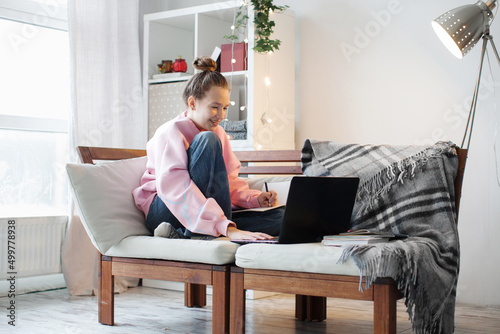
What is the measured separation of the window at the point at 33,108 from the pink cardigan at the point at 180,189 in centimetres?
116

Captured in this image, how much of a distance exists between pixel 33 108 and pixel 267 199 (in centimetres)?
167

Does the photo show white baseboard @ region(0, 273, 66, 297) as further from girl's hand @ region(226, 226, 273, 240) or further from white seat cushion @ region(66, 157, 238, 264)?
girl's hand @ region(226, 226, 273, 240)

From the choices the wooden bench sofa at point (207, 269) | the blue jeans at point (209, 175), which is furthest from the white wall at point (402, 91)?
the blue jeans at point (209, 175)

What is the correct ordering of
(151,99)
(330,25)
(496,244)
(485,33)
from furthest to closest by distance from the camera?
1. (151,99)
2. (330,25)
3. (496,244)
4. (485,33)

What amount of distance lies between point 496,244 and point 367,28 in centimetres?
132

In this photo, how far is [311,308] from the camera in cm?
250

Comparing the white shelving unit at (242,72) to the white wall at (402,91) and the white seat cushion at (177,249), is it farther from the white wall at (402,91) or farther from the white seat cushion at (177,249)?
the white seat cushion at (177,249)

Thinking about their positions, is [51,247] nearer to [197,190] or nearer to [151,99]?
[151,99]

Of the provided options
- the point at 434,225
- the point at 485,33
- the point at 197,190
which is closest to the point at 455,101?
the point at 485,33

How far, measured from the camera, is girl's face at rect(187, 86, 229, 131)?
237 cm

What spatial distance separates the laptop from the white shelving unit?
1261mm

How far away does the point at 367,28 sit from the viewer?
10.8ft

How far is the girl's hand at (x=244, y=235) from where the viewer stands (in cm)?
200

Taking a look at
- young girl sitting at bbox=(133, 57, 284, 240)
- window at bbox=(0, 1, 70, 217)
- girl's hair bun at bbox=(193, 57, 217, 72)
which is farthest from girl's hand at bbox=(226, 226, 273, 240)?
window at bbox=(0, 1, 70, 217)
